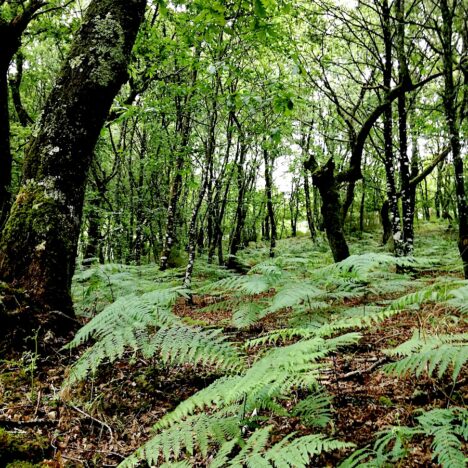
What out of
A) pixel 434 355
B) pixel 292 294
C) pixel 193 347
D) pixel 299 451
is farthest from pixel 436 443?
pixel 292 294

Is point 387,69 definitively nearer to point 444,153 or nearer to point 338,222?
point 444,153

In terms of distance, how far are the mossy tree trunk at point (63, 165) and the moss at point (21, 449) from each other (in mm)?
1415

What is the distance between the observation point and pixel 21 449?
81.4 inches

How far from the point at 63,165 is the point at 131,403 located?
7.98ft

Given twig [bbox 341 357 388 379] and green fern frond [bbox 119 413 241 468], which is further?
twig [bbox 341 357 388 379]

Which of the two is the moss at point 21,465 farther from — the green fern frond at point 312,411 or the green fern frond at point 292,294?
the green fern frond at point 292,294

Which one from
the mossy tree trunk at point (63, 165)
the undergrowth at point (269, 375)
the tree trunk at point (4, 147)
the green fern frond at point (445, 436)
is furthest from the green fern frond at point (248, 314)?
the tree trunk at point (4, 147)

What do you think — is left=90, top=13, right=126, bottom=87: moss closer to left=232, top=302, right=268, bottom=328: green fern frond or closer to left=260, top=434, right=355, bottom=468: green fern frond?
left=232, top=302, right=268, bottom=328: green fern frond

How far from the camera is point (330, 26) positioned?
1263 cm

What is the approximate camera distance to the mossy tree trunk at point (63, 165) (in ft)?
11.2

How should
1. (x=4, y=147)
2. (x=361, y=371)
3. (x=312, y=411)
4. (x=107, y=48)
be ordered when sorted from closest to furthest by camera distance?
(x=312, y=411), (x=361, y=371), (x=107, y=48), (x=4, y=147)

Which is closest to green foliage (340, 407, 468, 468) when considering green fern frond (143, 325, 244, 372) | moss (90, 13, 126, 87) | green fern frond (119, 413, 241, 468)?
green fern frond (119, 413, 241, 468)

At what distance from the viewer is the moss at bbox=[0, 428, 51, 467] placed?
77.6 inches

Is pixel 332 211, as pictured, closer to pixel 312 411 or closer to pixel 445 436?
pixel 312 411
